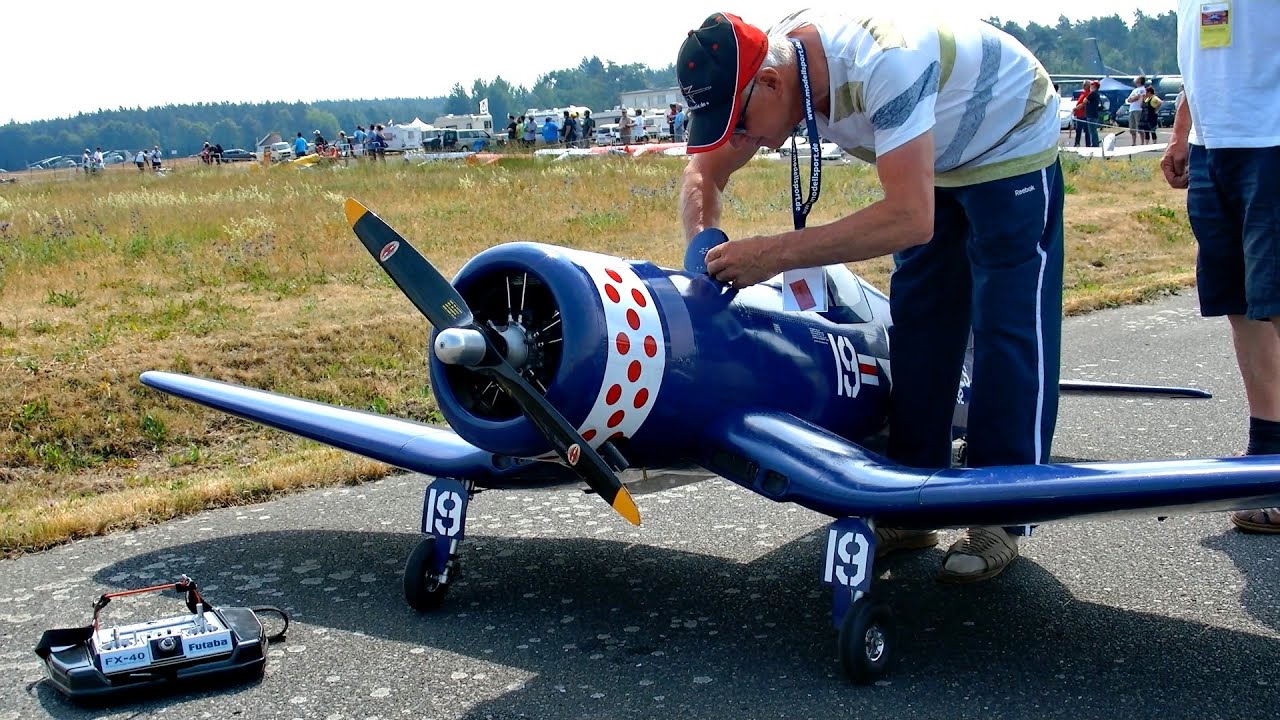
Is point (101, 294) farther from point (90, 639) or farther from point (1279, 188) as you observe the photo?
point (1279, 188)

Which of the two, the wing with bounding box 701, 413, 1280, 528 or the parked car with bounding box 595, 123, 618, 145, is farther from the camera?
the parked car with bounding box 595, 123, 618, 145

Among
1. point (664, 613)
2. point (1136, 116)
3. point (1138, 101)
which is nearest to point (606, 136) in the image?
point (1138, 101)

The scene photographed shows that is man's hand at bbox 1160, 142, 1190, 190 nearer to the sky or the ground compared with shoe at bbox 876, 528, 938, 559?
nearer to the sky

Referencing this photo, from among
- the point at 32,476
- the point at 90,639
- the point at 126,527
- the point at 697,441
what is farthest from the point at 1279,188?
the point at 32,476

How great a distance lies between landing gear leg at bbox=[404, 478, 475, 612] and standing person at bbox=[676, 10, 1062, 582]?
1.32m

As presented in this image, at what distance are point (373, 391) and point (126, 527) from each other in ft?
8.80

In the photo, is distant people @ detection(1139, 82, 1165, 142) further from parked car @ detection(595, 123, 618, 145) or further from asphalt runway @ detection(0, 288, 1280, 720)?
asphalt runway @ detection(0, 288, 1280, 720)

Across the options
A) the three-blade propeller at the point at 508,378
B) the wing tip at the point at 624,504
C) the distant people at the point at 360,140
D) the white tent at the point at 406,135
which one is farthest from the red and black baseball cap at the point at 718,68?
the white tent at the point at 406,135

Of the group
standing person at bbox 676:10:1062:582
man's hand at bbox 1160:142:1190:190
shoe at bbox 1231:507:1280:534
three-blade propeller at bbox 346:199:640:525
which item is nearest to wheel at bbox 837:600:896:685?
three-blade propeller at bbox 346:199:640:525

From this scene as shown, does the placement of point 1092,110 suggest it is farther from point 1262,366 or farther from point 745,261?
point 745,261

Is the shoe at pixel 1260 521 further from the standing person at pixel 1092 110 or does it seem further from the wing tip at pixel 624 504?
the standing person at pixel 1092 110

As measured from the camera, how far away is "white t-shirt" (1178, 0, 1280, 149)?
4.54 meters

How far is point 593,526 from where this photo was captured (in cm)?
549

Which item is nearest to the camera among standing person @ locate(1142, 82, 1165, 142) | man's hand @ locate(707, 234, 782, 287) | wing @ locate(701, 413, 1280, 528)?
wing @ locate(701, 413, 1280, 528)
